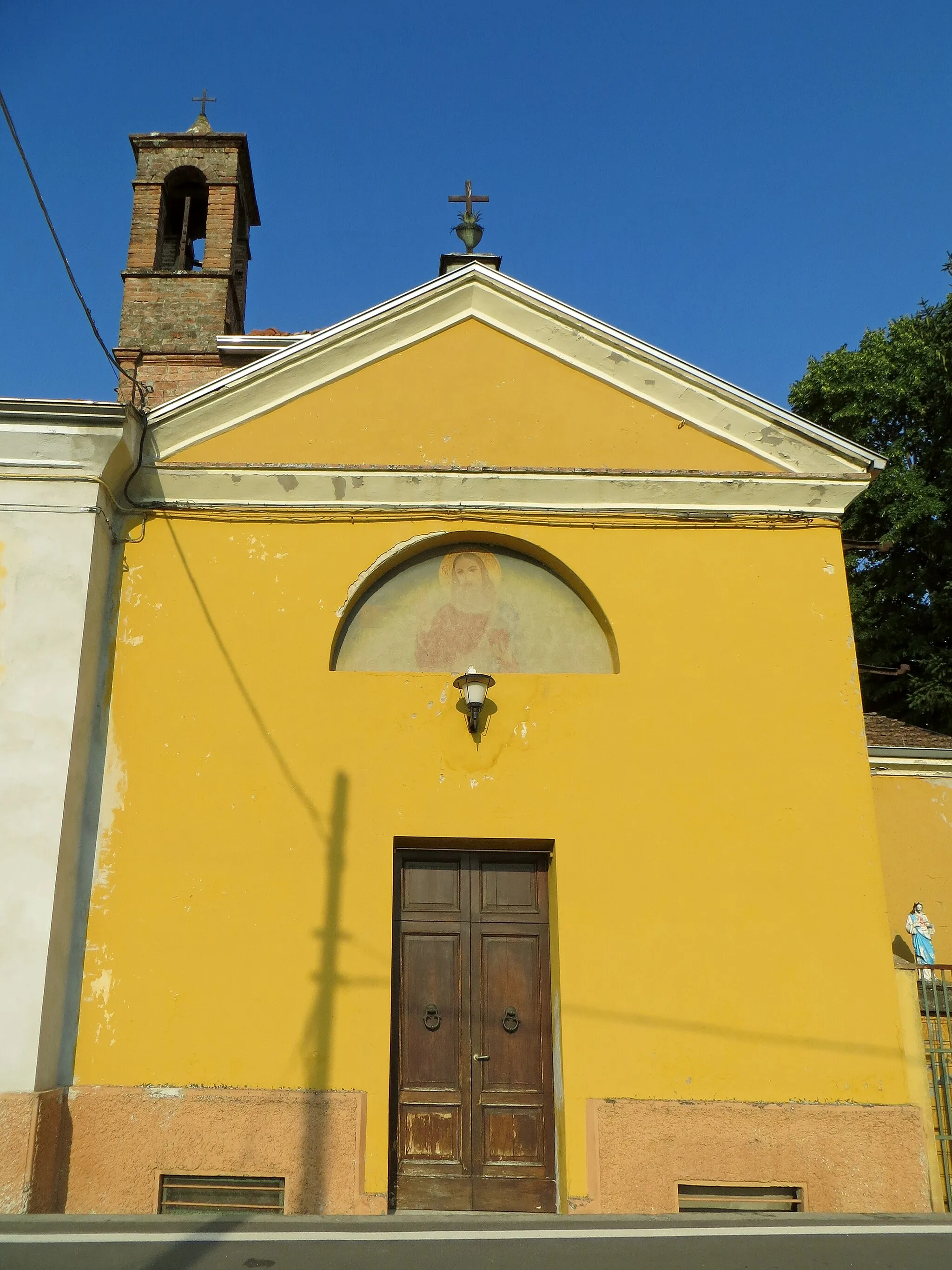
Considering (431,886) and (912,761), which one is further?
(912,761)

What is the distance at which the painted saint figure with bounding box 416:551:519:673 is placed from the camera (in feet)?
27.3

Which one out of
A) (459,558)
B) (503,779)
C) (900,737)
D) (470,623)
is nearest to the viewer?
(503,779)

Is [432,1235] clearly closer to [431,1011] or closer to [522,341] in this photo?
[431,1011]

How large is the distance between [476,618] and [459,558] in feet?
1.79

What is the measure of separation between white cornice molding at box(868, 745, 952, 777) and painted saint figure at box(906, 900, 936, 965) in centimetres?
151

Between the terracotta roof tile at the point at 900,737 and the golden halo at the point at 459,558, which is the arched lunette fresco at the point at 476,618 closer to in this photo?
the golden halo at the point at 459,558

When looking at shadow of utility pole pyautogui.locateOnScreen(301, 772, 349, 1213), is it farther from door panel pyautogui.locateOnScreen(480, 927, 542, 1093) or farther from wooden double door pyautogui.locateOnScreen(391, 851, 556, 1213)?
door panel pyautogui.locateOnScreen(480, 927, 542, 1093)

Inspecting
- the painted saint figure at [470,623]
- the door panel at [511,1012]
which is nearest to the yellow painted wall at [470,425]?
the painted saint figure at [470,623]

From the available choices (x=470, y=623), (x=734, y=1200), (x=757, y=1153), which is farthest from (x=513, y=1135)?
(x=470, y=623)

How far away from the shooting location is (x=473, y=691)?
771 centimetres

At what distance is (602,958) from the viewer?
746 centimetres

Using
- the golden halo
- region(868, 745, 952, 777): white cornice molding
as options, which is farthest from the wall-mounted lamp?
region(868, 745, 952, 777): white cornice molding

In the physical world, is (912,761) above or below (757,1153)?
above

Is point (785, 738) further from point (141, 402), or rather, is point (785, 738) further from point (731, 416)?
point (141, 402)
